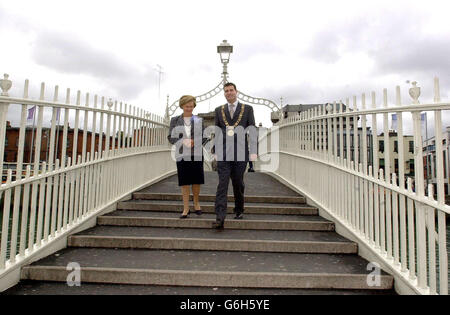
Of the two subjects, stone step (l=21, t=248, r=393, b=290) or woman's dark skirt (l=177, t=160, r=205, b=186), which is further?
woman's dark skirt (l=177, t=160, r=205, b=186)

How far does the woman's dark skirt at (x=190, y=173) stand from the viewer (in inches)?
181

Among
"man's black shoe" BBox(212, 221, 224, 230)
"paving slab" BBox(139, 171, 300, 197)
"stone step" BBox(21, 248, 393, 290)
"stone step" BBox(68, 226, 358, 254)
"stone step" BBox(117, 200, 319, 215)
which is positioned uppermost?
"paving slab" BBox(139, 171, 300, 197)

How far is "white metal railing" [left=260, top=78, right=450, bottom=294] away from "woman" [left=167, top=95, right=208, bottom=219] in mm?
1906

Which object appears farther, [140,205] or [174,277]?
[140,205]

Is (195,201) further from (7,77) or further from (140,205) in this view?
Result: (7,77)

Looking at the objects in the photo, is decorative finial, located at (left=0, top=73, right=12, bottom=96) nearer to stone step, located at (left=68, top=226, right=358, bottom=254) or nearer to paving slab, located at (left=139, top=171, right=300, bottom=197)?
stone step, located at (left=68, top=226, right=358, bottom=254)

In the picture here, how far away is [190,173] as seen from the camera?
4.59 meters

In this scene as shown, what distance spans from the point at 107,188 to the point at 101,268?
1.98m

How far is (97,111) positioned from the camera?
4582 mm

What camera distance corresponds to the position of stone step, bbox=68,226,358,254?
12.3ft

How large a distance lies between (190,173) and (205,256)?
4.62 feet

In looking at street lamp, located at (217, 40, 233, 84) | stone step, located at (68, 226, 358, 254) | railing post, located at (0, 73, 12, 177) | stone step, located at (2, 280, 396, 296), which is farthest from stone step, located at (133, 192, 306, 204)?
street lamp, located at (217, 40, 233, 84)

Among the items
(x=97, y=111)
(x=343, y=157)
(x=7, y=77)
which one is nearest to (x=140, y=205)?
(x=97, y=111)

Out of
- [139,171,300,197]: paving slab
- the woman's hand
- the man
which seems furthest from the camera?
[139,171,300,197]: paving slab
